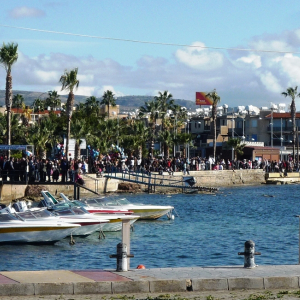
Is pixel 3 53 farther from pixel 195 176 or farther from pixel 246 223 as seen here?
pixel 246 223

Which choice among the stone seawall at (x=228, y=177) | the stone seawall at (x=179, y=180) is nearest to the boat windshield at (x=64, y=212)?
the stone seawall at (x=179, y=180)

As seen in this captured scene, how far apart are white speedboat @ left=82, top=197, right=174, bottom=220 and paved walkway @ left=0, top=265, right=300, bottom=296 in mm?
20312

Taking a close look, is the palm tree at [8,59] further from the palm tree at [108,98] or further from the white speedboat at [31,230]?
the palm tree at [108,98]

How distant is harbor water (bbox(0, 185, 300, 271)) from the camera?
24500 mm

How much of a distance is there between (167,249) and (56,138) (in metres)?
66.5

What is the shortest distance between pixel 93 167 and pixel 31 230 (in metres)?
31.5

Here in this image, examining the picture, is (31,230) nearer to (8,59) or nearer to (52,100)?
(8,59)

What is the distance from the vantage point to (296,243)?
3005 cm

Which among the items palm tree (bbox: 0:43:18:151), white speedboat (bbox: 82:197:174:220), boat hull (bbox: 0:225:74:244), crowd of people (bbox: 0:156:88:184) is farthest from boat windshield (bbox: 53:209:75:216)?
palm tree (bbox: 0:43:18:151)

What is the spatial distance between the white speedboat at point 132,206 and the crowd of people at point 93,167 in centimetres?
1064

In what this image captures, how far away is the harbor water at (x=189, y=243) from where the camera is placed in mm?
24500

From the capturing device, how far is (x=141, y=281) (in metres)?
13.4

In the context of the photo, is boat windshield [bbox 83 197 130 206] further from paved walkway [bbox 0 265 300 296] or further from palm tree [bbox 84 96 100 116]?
palm tree [bbox 84 96 100 116]

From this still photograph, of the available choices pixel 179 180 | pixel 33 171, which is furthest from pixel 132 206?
pixel 179 180
